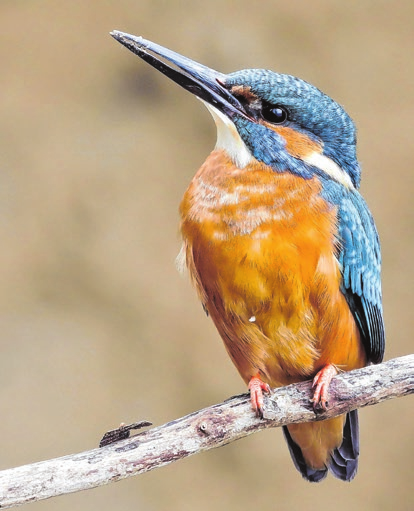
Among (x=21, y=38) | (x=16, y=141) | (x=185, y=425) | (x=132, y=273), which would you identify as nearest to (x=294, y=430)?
(x=185, y=425)

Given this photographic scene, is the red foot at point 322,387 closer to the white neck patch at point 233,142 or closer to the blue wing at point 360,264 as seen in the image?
the blue wing at point 360,264

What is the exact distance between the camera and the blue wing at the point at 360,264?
2180 mm

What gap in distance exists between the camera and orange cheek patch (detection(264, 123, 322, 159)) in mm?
2156

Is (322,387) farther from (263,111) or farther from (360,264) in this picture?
(263,111)

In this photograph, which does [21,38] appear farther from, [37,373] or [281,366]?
[281,366]

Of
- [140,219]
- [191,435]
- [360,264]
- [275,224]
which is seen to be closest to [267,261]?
[275,224]

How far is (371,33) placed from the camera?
3.64 m

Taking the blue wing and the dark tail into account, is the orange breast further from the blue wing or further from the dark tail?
the dark tail

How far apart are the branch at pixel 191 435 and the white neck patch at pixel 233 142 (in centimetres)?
60

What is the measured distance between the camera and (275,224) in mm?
2082

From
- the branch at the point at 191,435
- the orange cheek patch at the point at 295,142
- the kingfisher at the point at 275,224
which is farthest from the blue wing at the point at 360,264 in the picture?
the branch at the point at 191,435

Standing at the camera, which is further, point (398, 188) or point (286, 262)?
point (398, 188)

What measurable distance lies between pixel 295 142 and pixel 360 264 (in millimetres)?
368

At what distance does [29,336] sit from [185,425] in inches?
70.2
